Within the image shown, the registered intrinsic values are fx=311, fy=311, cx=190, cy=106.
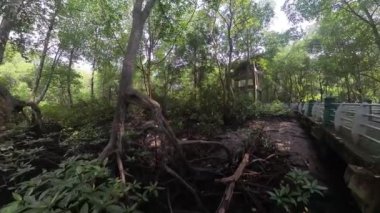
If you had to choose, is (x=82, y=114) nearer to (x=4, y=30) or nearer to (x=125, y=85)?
(x=4, y=30)

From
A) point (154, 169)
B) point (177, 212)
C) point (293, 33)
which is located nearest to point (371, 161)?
point (177, 212)

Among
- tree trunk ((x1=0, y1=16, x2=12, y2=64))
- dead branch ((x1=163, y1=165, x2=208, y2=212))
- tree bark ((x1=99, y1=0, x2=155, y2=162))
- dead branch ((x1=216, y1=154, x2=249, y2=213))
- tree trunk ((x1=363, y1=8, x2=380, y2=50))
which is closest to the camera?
dead branch ((x1=216, y1=154, x2=249, y2=213))

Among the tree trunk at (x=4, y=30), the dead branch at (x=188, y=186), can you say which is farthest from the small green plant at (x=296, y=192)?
the tree trunk at (x=4, y=30)

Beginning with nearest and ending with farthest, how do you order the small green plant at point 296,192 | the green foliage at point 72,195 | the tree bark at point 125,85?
the green foliage at point 72,195
the small green plant at point 296,192
the tree bark at point 125,85

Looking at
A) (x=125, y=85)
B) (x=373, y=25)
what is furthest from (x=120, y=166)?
Result: (x=373, y=25)

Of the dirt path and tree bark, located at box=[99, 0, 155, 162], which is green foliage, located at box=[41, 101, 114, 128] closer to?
tree bark, located at box=[99, 0, 155, 162]

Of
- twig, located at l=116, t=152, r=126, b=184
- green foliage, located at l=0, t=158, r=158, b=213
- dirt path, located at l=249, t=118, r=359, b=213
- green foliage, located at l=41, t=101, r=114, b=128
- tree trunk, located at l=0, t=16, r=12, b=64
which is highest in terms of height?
tree trunk, located at l=0, t=16, r=12, b=64

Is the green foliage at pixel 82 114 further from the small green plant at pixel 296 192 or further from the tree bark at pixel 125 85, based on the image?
the small green plant at pixel 296 192

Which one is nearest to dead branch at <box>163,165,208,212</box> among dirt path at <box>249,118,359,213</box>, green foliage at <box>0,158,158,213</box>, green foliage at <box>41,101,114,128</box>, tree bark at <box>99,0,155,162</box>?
tree bark at <box>99,0,155,162</box>

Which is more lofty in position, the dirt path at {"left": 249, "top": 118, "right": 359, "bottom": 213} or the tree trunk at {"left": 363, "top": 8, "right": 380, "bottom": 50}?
the tree trunk at {"left": 363, "top": 8, "right": 380, "bottom": 50}

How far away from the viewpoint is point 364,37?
21.5 m

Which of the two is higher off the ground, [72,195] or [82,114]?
[82,114]

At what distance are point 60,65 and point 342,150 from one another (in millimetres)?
21416

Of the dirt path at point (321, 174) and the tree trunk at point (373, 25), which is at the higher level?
the tree trunk at point (373, 25)
